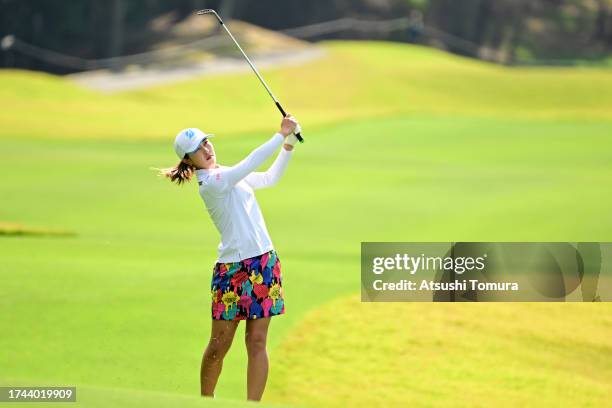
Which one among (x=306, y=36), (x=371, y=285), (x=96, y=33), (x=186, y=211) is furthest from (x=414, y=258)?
(x=306, y=36)

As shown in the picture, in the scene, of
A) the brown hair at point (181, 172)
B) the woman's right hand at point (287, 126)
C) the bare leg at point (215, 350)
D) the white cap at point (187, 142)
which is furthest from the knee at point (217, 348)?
the woman's right hand at point (287, 126)

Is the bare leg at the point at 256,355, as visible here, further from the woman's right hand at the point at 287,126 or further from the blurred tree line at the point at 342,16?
the blurred tree line at the point at 342,16

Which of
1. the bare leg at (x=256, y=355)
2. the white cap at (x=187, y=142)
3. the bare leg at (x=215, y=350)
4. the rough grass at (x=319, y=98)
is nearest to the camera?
the white cap at (x=187, y=142)

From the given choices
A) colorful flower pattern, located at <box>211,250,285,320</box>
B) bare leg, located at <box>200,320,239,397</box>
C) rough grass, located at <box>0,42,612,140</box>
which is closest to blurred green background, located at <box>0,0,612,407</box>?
rough grass, located at <box>0,42,612,140</box>

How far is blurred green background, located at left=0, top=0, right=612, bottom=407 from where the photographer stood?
968cm

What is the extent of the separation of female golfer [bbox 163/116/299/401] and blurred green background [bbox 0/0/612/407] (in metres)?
0.71

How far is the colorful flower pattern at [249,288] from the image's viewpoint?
306 inches

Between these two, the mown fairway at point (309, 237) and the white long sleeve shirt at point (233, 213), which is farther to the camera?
the mown fairway at point (309, 237)

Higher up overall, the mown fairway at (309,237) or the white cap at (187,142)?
the white cap at (187,142)

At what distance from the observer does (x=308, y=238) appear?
17.0 meters

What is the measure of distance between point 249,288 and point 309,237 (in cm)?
936

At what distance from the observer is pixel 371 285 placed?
1230cm

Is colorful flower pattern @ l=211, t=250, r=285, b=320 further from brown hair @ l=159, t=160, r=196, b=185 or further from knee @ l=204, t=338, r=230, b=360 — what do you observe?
brown hair @ l=159, t=160, r=196, b=185

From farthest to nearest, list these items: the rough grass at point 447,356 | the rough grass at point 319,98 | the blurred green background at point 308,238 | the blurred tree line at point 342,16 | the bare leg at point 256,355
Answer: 1. the blurred tree line at point 342,16
2. the rough grass at point 319,98
3. the blurred green background at point 308,238
4. the rough grass at point 447,356
5. the bare leg at point 256,355
